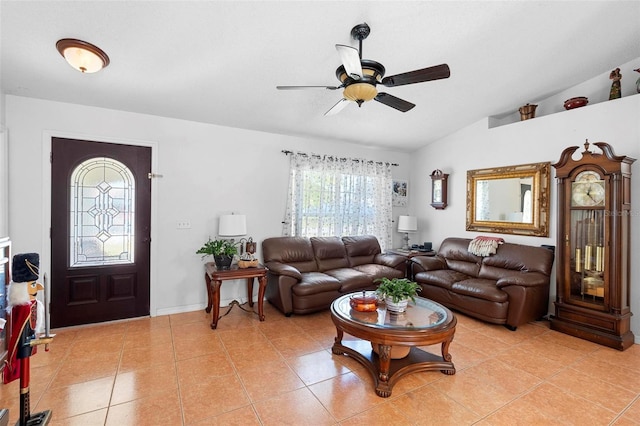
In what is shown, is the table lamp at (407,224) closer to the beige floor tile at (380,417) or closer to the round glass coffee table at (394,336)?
the round glass coffee table at (394,336)

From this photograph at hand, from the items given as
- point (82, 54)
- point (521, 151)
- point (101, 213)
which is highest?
point (82, 54)

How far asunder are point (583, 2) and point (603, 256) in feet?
7.75

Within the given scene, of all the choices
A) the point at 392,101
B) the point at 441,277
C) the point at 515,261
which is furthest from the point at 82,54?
the point at 515,261

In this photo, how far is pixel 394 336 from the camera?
219 centimetres

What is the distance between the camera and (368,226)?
5.23 metres

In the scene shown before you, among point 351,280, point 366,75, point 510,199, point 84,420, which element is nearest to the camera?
point 84,420

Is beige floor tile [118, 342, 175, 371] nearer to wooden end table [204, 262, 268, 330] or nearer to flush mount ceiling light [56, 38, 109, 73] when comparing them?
wooden end table [204, 262, 268, 330]

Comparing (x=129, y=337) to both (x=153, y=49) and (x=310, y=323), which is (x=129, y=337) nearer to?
(x=310, y=323)

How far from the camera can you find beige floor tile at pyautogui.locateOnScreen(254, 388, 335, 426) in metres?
1.89

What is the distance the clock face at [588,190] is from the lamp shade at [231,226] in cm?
377

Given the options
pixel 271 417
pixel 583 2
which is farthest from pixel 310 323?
pixel 583 2

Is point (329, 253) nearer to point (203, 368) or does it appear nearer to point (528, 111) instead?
point (203, 368)

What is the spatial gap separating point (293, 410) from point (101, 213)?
9.67 feet

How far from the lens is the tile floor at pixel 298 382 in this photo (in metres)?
1.95
